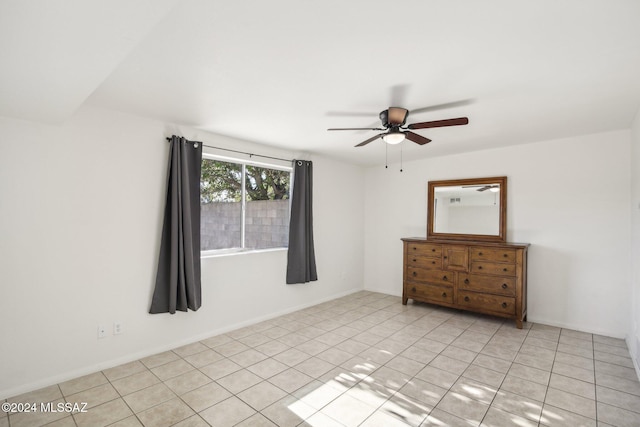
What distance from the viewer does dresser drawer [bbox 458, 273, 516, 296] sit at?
3826 mm

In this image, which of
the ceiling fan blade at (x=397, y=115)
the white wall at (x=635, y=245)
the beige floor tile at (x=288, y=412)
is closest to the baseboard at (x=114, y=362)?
the beige floor tile at (x=288, y=412)

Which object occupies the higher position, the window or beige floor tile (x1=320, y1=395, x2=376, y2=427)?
the window

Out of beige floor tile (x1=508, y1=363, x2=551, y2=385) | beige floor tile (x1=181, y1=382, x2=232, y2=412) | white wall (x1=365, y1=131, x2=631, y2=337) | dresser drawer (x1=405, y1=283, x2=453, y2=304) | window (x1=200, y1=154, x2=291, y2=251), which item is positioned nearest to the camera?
beige floor tile (x1=181, y1=382, x2=232, y2=412)

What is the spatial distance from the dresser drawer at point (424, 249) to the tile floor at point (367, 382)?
3.60ft

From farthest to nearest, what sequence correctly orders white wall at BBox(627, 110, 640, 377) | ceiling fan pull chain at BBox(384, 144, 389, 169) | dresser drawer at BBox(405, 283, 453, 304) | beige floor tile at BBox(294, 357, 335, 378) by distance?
Result: dresser drawer at BBox(405, 283, 453, 304), ceiling fan pull chain at BBox(384, 144, 389, 169), white wall at BBox(627, 110, 640, 377), beige floor tile at BBox(294, 357, 335, 378)

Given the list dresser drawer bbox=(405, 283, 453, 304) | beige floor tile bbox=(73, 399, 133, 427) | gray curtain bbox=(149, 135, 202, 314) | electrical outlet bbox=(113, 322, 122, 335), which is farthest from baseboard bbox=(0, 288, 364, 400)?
dresser drawer bbox=(405, 283, 453, 304)

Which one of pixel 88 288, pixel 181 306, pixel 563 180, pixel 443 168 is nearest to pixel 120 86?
pixel 88 288

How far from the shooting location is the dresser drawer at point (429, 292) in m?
4.33

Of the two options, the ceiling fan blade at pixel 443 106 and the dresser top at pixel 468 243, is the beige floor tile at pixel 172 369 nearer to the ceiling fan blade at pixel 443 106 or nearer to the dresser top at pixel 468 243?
the ceiling fan blade at pixel 443 106

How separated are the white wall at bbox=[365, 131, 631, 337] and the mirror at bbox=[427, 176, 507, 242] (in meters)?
0.12

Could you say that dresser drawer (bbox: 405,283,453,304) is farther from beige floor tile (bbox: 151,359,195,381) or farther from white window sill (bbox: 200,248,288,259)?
beige floor tile (bbox: 151,359,195,381)

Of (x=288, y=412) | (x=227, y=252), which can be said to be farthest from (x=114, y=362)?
(x=288, y=412)

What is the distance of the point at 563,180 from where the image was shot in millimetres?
3857

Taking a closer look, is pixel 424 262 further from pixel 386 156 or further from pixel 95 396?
pixel 95 396
